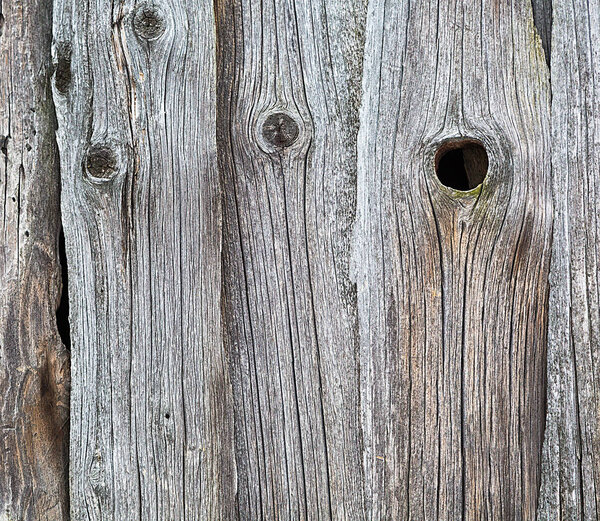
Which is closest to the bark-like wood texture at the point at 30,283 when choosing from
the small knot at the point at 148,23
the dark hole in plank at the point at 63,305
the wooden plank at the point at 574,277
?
the dark hole in plank at the point at 63,305

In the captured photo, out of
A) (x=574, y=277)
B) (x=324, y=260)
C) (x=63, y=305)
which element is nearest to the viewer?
(x=574, y=277)

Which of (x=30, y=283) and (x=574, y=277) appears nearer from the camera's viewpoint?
(x=574, y=277)

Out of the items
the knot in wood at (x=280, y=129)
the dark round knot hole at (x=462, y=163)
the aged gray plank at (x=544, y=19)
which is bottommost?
the dark round knot hole at (x=462, y=163)

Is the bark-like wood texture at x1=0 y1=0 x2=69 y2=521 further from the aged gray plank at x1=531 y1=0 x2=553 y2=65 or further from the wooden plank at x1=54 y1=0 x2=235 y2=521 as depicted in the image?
the aged gray plank at x1=531 y1=0 x2=553 y2=65

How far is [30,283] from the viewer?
5.17ft

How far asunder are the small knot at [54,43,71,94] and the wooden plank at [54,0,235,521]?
2.2 inches

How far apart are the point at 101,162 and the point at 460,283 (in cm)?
107

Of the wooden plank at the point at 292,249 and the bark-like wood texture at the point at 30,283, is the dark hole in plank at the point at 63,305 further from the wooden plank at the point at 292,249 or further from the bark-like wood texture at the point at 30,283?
the wooden plank at the point at 292,249

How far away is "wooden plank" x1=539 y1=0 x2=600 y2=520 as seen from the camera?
142 cm

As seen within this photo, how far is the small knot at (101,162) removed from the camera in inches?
60.1

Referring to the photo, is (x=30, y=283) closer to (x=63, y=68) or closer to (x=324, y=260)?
(x=63, y=68)

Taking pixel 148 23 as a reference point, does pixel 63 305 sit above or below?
below

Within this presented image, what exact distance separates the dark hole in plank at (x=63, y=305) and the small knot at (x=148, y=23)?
25.2 inches

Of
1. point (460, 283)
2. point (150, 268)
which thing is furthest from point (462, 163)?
point (150, 268)
